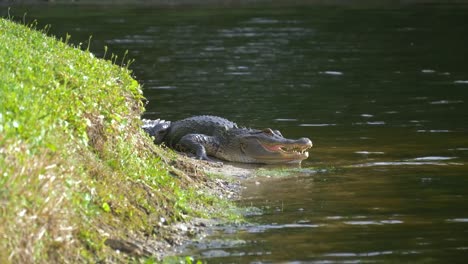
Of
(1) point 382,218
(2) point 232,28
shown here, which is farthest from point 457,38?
(1) point 382,218

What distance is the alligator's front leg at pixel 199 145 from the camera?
1556 cm

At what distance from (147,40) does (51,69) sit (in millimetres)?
21693

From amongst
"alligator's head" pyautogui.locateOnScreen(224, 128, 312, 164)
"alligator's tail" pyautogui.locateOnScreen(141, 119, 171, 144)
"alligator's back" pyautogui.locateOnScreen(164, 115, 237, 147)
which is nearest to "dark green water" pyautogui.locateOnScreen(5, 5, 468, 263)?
"alligator's head" pyautogui.locateOnScreen(224, 128, 312, 164)

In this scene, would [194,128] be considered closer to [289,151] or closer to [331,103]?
[289,151]

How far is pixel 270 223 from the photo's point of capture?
10641 mm

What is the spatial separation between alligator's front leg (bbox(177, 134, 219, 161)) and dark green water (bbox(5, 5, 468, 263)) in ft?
4.75

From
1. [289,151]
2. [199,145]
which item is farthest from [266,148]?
[199,145]

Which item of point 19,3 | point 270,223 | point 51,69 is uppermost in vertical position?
point 51,69

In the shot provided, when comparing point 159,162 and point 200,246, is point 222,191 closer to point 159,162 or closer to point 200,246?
point 159,162

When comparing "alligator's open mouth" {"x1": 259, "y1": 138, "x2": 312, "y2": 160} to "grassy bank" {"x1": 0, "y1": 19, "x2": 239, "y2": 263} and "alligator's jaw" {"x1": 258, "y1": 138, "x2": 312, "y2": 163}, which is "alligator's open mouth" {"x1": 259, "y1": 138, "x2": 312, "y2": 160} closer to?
"alligator's jaw" {"x1": 258, "y1": 138, "x2": 312, "y2": 163}

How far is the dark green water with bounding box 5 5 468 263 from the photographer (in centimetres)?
1003

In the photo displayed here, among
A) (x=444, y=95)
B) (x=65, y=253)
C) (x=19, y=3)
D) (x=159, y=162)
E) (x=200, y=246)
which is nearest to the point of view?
(x=65, y=253)

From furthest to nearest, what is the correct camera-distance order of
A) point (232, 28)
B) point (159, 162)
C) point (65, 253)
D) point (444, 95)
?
1. point (232, 28)
2. point (444, 95)
3. point (159, 162)
4. point (65, 253)

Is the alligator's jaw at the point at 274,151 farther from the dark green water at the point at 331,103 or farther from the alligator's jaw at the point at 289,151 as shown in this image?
the dark green water at the point at 331,103
